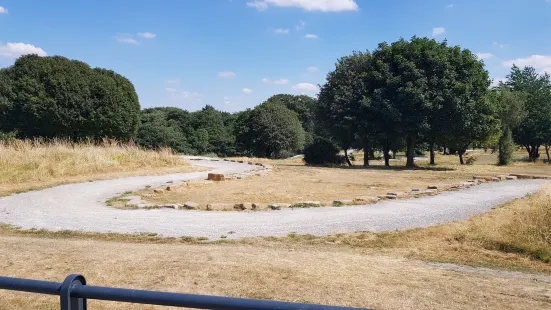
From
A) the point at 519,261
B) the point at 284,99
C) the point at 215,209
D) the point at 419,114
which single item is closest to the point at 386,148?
the point at 419,114

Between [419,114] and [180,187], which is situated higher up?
[419,114]

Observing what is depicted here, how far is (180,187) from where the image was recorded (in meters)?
15.0

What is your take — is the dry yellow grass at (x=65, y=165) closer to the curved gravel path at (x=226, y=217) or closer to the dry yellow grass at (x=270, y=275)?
the curved gravel path at (x=226, y=217)

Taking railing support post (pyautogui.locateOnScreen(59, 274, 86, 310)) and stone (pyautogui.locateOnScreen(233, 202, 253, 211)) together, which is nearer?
railing support post (pyautogui.locateOnScreen(59, 274, 86, 310))

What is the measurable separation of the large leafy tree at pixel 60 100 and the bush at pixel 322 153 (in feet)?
49.6

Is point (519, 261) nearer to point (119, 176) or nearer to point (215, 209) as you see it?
point (215, 209)

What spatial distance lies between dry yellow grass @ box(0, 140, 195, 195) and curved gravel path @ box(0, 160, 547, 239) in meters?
3.00

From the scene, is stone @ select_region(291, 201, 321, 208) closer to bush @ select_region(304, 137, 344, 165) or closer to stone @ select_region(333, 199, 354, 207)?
stone @ select_region(333, 199, 354, 207)

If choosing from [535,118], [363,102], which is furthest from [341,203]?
[535,118]

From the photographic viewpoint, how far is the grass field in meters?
4.90

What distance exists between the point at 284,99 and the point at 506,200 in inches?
2752

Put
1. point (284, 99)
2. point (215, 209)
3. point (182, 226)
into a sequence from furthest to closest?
point (284, 99) → point (215, 209) → point (182, 226)

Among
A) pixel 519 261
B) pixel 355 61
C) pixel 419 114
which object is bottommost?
pixel 519 261

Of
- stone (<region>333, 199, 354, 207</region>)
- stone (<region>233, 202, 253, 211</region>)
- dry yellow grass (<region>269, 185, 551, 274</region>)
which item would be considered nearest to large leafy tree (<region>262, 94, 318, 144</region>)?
stone (<region>333, 199, 354, 207</region>)
